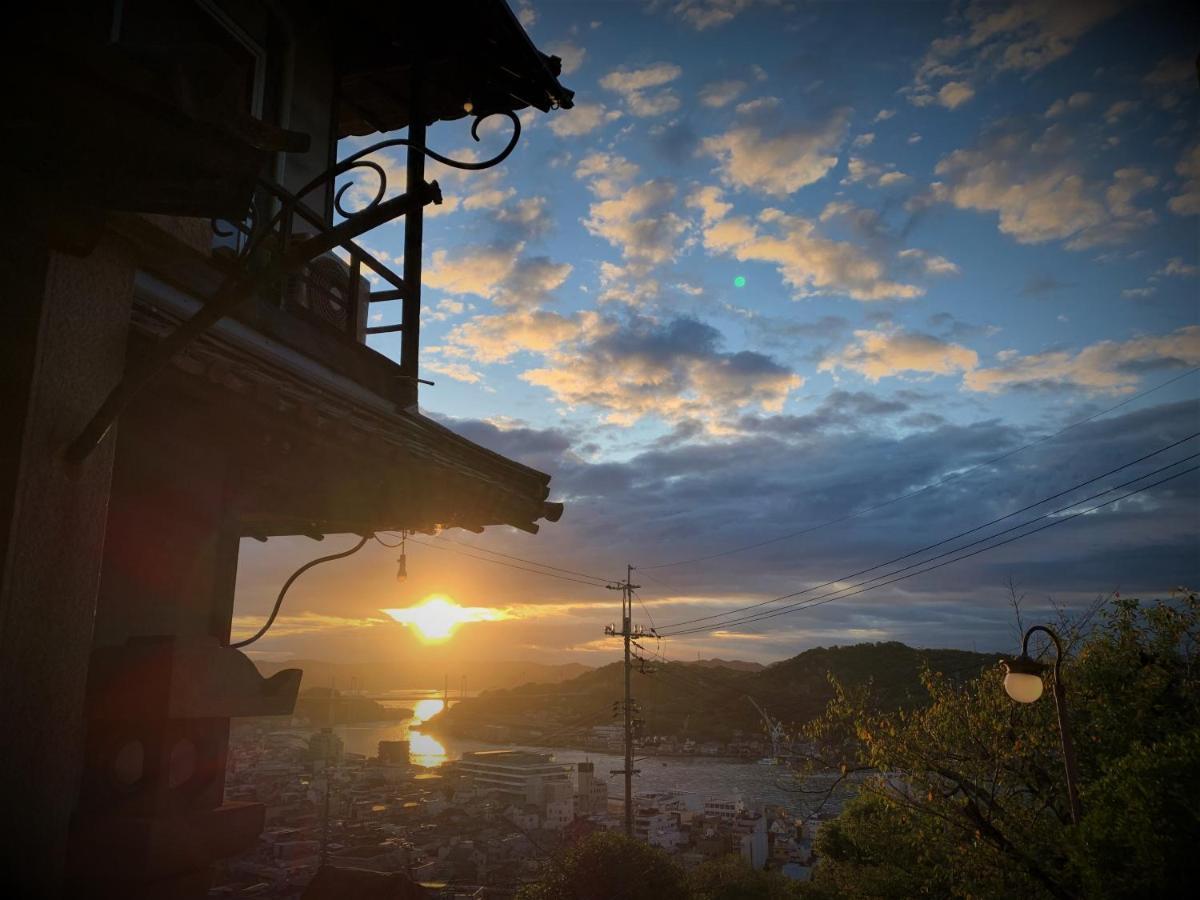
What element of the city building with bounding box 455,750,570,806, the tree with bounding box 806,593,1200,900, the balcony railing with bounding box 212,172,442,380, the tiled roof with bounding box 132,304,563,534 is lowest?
the city building with bounding box 455,750,570,806

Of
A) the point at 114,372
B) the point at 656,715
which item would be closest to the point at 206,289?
the point at 114,372

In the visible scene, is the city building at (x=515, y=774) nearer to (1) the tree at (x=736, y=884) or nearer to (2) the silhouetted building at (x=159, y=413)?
(1) the tree at (x=736, y=884)

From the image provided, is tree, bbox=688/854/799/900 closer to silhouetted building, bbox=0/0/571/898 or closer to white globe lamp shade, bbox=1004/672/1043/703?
white globe lamp shade, bbox=1004/672/1043/703

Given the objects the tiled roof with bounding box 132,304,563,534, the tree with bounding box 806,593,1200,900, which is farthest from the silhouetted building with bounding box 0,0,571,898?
the tree with bounding box 806,593,1200,900

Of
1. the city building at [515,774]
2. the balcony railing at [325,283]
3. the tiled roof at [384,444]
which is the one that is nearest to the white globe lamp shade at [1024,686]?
the tiled roof at [384,444]

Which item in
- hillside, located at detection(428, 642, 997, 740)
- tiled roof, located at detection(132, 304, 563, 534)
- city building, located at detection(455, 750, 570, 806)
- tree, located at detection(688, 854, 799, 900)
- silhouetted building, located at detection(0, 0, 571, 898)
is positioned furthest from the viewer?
city building, located at detection(455, 750, 570, 806)

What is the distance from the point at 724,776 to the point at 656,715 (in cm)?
1630

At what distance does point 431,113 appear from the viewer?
7.33 meters

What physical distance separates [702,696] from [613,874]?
309 ft

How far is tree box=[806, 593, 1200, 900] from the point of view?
904cm

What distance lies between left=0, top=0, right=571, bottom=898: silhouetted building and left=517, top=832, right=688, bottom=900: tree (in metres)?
19.6

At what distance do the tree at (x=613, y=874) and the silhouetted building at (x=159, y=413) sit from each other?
19.6 meters

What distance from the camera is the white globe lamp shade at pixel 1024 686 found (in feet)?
30.1

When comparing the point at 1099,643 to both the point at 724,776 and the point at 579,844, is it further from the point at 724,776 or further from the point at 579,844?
the point at 724,776
